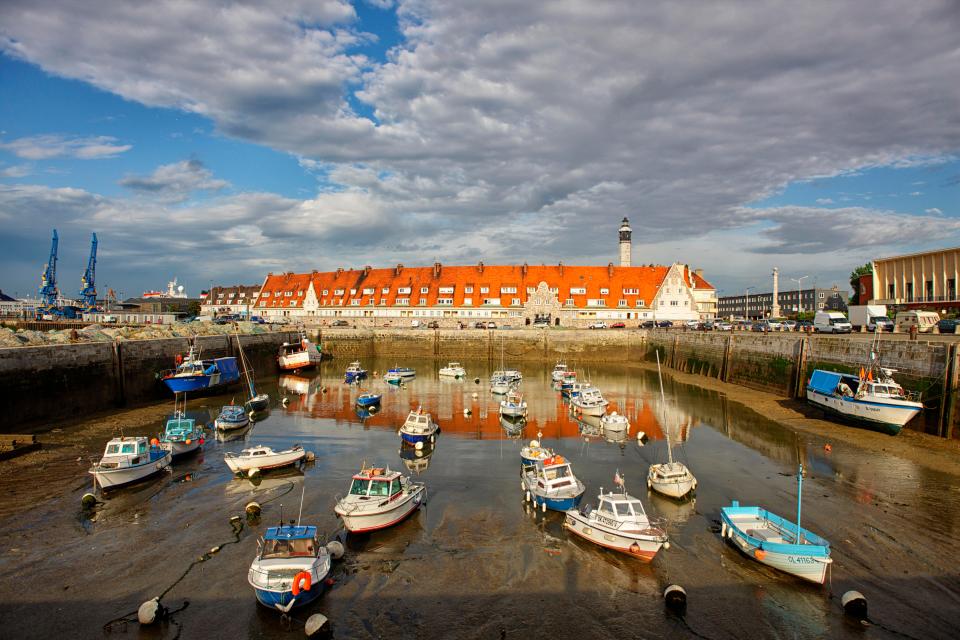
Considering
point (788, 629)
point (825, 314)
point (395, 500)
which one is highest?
point (825, 314)

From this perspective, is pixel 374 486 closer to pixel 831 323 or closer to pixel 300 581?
pixel 300 581

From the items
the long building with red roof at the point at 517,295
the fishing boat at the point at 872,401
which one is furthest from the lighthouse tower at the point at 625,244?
the fishing boat at the point at 872,401

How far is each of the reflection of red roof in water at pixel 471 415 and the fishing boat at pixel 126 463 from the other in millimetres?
14042

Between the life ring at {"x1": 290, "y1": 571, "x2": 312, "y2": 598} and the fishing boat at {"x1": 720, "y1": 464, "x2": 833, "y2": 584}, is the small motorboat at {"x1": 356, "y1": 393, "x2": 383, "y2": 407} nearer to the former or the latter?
the life ring at {"x1": 290, "y1": 571, "x2": 312, "y2": 598}

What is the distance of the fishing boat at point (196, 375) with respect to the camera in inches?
1706

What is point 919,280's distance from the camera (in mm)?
49719

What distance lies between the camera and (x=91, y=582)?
15.0 m

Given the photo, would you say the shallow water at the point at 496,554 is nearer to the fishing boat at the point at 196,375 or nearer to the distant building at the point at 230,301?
the fishing boat at the point at 196,375

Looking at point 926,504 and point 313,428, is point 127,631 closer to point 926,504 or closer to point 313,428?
point 313,428

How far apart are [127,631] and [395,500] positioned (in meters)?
8.28

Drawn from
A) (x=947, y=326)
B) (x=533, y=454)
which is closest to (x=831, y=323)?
(x=947, y=326)

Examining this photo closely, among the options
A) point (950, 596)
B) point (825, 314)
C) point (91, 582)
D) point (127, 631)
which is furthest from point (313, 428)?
point (825, 314)

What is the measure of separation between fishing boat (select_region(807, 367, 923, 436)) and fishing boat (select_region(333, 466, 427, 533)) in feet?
85.6

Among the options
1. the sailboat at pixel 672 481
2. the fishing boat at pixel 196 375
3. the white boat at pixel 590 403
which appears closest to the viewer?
the sailboat at pixel 672 481
